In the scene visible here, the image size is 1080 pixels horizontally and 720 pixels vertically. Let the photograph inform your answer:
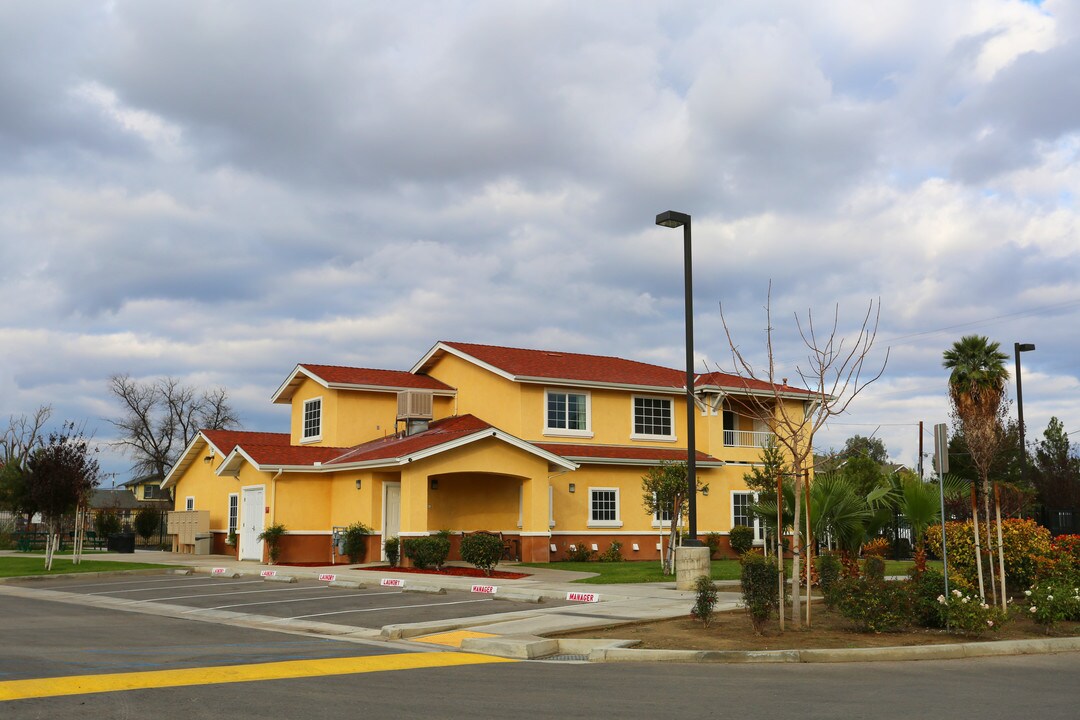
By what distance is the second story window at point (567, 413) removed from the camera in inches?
1336

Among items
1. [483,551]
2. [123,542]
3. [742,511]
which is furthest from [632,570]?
[123,542]

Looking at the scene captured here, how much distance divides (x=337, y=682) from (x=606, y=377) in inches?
1010

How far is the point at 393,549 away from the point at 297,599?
26.0 feet

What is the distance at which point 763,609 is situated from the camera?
13227 millimetres

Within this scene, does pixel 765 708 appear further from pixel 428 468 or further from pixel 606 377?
pixel 606 377

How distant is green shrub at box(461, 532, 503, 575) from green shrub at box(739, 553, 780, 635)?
38.6 feet

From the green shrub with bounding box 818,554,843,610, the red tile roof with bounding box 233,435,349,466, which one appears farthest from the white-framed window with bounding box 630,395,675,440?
the green shrub with bounding box 818,554,843,610

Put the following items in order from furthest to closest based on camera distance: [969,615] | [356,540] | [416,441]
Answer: [416,441]
[356,540]
[969,615]

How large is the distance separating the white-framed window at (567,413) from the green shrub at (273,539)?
9.33m

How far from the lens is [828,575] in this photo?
50.1 feet

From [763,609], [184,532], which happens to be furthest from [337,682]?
[184,532]

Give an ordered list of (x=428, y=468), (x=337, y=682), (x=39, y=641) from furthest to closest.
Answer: (x=428, y=468), (x=39, y=641), (x=337, y=682)

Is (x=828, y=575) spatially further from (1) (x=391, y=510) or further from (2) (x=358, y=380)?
(2) (x=358, y=380)

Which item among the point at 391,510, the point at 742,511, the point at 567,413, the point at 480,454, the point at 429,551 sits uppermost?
the point at 567,413
